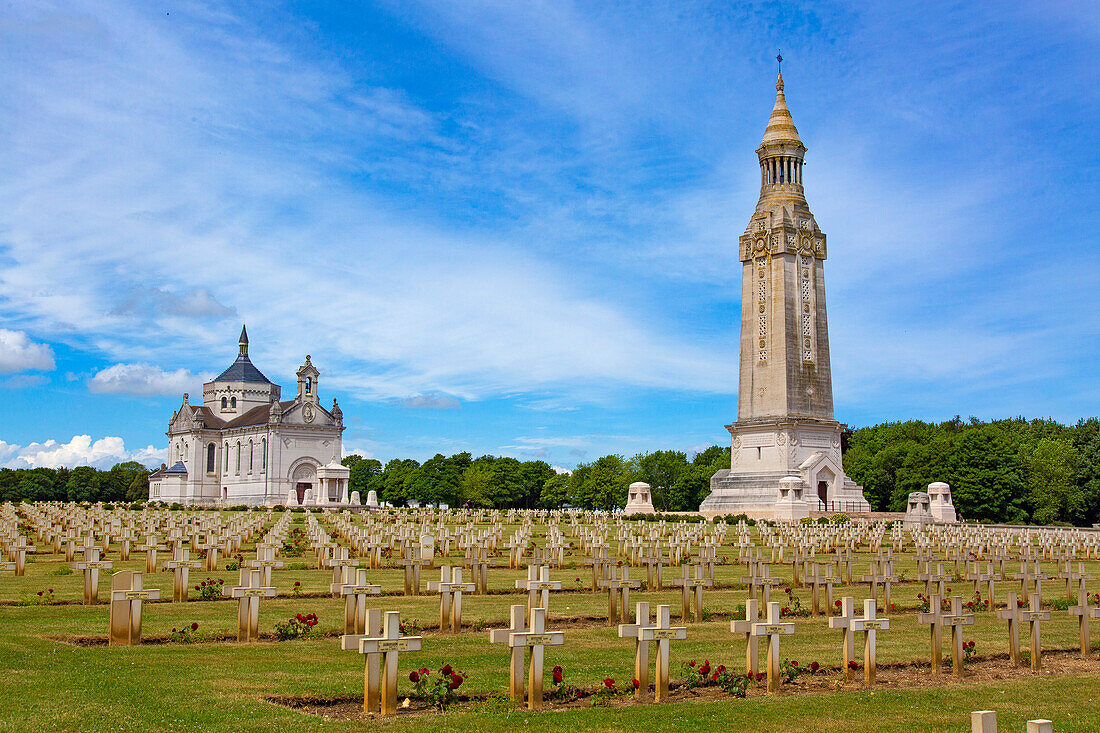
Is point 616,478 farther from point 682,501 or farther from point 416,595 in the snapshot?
point 416,595

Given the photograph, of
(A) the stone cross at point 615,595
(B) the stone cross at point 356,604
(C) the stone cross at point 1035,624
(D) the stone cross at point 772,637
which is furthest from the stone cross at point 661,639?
(A) the stone cross at point 615,595

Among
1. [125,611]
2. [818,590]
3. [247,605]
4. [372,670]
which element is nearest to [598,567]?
[818,590]

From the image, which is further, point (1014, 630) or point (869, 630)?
point (1014, 630)

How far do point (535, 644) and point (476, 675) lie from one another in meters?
1.72

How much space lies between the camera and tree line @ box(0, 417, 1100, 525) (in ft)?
216

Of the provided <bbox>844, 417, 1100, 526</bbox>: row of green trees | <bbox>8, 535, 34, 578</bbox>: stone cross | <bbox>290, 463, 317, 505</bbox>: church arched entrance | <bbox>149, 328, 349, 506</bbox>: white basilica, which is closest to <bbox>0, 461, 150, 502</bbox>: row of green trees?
<bbox>149, 328, 349, 506</bbox>: white basilica

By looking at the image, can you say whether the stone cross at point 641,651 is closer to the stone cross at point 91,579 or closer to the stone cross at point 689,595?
the stone cross at point 689,595

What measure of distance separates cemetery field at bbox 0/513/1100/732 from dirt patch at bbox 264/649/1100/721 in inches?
1.1

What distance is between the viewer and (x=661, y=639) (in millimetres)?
9898

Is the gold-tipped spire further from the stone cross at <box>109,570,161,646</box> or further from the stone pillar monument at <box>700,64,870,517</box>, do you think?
the stone cross at <box>109,570,161,646</box>

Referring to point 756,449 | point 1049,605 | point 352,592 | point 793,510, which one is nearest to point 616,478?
point 756,449

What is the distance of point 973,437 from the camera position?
220 ft

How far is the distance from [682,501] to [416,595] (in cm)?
7337

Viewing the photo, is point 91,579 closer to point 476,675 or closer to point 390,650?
point 476,675
